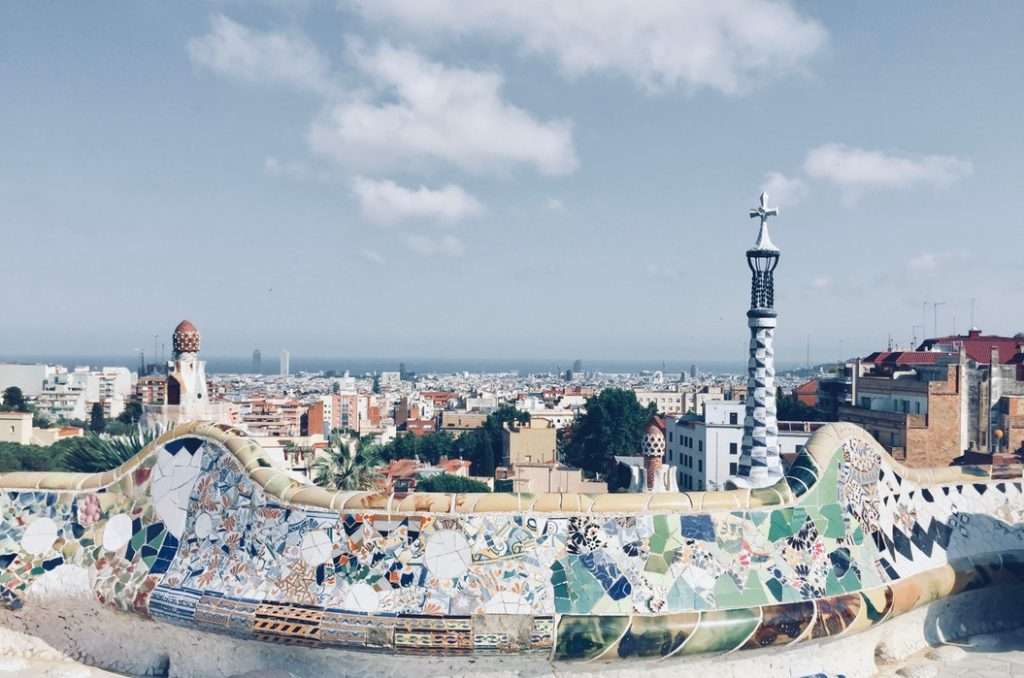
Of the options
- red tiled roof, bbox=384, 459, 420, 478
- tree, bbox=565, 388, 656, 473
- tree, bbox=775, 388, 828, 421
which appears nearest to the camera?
red tiled roof, bbox=384, 459, 420, 478

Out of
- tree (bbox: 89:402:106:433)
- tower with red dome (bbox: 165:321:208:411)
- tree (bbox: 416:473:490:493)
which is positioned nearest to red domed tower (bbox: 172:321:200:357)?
tower with red dome (bbox: 165:321:208:411)

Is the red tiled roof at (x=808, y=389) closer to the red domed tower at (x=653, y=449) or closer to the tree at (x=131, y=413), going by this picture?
the red domed tower at (x=653, y=449)

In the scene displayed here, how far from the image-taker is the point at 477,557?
10188 mm

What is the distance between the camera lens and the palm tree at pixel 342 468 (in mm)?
20453

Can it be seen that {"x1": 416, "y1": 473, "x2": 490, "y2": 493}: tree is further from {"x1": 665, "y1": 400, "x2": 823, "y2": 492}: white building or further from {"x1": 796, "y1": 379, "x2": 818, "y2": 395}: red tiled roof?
{"x1": 796, "y1": 379, "x2": 818, "y2": 395}: red tiled roof

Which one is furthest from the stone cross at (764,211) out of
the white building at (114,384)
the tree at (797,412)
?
the white building at (114,384)

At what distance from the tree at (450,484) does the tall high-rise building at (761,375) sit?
16.4m

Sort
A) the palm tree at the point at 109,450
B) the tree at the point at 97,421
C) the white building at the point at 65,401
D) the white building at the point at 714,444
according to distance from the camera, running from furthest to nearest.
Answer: the white building at the point at 65,401 → the tree at the point at 97,421 → the white building at the point at 714,444 → the palm tree at the point at 109,450

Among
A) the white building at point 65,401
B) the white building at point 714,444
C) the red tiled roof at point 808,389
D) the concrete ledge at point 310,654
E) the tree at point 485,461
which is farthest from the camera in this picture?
the white building at point 65,401

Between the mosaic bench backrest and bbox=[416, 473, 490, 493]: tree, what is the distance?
21.1m

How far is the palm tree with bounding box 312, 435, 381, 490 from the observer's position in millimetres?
20453

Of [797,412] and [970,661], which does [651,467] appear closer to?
[970,661]

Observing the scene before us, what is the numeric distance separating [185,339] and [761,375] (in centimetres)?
Result: 1447

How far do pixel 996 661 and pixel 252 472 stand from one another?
9.19 meters
